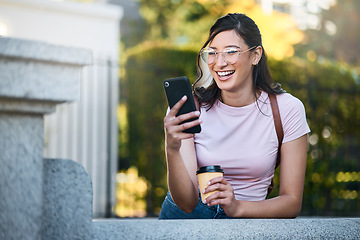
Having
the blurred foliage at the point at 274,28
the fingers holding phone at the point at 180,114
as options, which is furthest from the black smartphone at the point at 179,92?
the blurred foliage at the point at 274,28

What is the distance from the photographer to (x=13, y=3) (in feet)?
25.0

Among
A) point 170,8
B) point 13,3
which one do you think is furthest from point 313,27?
point 13,3

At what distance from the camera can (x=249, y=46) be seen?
258cm

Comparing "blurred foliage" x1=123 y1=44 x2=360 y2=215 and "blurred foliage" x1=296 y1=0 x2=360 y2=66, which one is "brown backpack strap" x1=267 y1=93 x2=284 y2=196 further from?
"blurred foliage" x1=296 y1=0 x2=360 y2=66

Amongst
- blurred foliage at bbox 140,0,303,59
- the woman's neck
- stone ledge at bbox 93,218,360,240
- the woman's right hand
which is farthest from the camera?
blurred foliage at bbox 140,0,303,59

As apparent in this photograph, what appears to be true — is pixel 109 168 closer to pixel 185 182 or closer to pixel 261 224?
pixel 185 182

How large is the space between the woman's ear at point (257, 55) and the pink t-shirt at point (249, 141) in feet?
0.73

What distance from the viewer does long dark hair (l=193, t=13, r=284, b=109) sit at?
8.38 ft

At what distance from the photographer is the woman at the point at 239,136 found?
7.70 ft

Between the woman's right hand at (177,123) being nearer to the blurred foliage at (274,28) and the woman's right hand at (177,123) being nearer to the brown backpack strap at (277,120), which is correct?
the brown backpack strap at (277,120)

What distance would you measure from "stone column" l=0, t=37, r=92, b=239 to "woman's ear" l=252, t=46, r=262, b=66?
1.41 meters

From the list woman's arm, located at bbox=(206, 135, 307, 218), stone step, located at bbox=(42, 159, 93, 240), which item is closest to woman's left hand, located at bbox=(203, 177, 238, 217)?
woman's arm, located at bbox=(206, 135, 307, 218)

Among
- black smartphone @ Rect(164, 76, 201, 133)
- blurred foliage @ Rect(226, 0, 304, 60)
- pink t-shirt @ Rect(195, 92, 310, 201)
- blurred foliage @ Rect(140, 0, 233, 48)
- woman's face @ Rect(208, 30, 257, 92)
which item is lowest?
pink t-shirt @ Rect(195, 92, 310, 201)

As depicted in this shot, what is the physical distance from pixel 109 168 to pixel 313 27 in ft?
42.2
